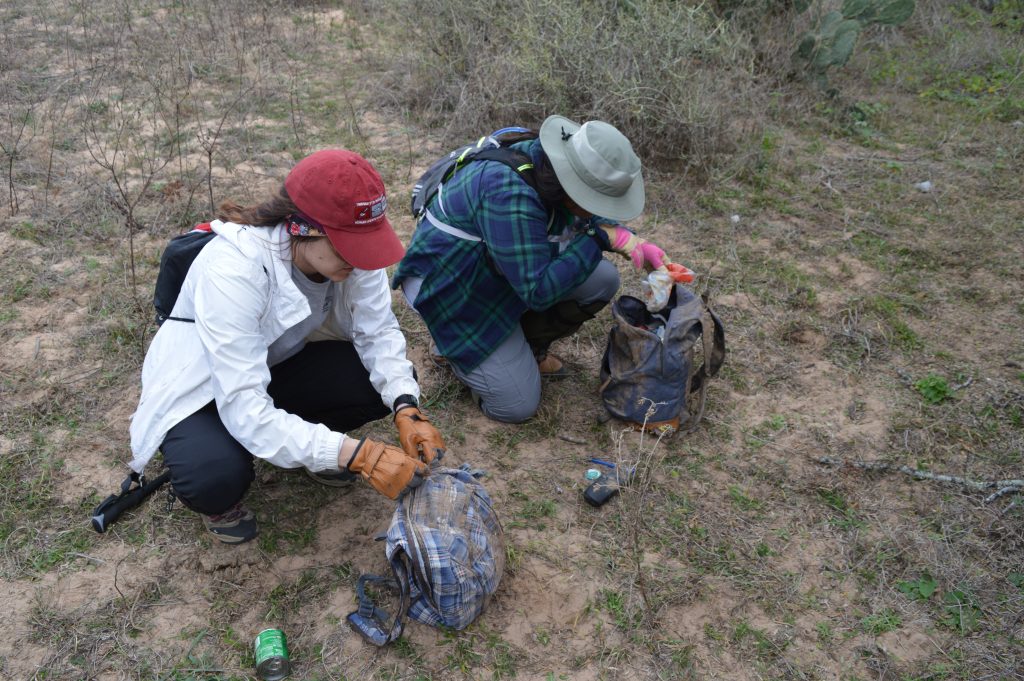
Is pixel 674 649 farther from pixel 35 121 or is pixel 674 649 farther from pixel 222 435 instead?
pixel 35 121

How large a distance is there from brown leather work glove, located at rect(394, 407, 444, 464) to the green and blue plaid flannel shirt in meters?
0.66

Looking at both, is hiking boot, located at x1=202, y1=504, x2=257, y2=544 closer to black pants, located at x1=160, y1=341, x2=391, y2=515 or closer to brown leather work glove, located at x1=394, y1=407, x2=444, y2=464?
black pants, located at x1=160, y1=341, x2=391, y2=515

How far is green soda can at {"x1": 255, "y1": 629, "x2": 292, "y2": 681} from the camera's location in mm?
1896

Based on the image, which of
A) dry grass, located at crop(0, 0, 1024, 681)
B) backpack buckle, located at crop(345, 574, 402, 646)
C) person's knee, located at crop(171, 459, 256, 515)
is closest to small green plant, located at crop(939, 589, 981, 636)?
dry grass, located at crop(0, 0, 1024, 681)

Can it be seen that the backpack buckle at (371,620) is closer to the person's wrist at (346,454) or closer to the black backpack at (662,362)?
the person's wrist at (346,454)

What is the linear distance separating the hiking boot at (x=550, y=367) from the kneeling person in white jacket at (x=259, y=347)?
100cm

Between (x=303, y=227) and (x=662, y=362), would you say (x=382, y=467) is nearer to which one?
(x=303, y=227)

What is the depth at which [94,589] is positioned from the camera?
2094 millimetres

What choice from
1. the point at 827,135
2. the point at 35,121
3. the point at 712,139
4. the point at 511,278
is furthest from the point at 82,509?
the point at 827,135

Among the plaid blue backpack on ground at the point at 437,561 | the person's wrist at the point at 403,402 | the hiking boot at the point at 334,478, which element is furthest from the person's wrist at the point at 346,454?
the hiking boot at the point at 334,478

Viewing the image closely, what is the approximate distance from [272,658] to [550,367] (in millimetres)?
1658

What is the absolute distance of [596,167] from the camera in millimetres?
2408

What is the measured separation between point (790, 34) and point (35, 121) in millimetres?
5275

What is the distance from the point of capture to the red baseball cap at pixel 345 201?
183 centimetres
